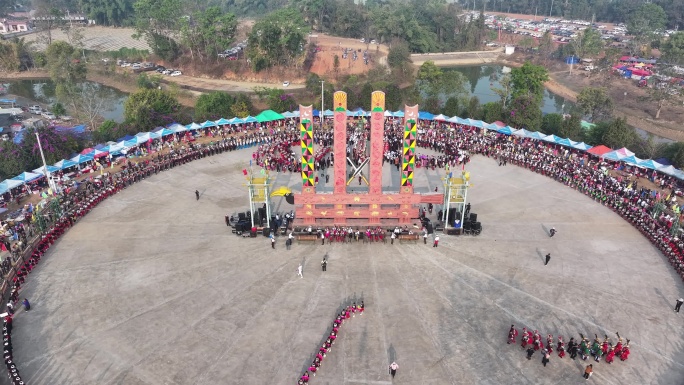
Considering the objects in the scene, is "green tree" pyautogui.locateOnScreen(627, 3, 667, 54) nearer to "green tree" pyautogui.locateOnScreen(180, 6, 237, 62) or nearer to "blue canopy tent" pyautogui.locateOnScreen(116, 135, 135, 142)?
"green tree" pyautogui.locateOnScreen(180, 6, 237, 62)

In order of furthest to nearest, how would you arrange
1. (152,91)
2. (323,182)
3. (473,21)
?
(473,21)
(152,91)
(323,182)

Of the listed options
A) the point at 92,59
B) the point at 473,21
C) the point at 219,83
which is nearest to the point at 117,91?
the point at 92,59

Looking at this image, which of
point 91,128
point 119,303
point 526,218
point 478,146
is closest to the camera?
point 119,303

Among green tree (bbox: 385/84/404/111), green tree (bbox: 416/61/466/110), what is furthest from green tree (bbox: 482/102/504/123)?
green tree (bbox: 416/61/466/110)

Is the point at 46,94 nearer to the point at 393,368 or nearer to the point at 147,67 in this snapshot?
the point at 147,67

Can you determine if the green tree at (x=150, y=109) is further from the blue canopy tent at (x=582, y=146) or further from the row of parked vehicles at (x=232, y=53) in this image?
the blue canopy tent at (x=582, y=146)

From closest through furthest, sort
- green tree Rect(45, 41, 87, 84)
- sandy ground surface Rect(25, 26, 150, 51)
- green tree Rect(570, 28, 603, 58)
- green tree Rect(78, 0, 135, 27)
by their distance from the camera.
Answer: green tree Rect(45, 41, 87, 84)
green tree Rect(570, 28, 603, 58)
sandy ground surface Rect(25, 26, 150, 51)
green tree Rect(78, 0, 135, 27)

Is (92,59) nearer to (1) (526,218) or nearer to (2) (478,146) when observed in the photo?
(2) (478,146)

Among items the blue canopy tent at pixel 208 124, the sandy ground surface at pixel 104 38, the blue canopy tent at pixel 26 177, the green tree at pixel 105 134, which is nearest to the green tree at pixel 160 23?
the sandy ground surface at pixel 104 38
